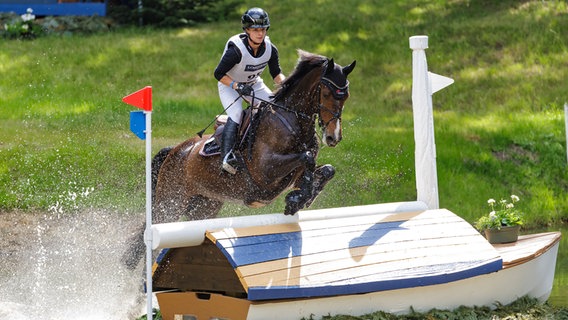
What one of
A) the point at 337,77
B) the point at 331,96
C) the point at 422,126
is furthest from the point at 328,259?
the point at 422,126

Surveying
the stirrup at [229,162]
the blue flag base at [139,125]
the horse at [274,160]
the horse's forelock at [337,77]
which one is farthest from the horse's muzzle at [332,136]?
the blue flag base at [139,125]

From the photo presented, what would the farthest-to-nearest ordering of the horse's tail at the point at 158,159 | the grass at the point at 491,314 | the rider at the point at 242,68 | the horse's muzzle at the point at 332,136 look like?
the horse's tail at the point at 158,159, the rider at the point at 242,68, the horse's muzzle at the point at 332,136, the grass at the point at 491,314

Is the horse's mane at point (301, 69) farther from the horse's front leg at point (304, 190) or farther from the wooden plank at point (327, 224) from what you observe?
the wooden plank at point (327, 224)

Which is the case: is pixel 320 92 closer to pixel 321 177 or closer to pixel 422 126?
pixel 321 177

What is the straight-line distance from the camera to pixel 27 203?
11.6 m

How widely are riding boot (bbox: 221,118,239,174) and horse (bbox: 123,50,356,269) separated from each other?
7cm

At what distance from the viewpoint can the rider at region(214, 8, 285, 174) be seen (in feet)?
24.2

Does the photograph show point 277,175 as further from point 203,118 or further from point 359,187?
point 203,118

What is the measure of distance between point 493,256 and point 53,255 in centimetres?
528

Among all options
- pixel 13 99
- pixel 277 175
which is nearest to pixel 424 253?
pixel 277 175

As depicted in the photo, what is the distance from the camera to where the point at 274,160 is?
283 inches

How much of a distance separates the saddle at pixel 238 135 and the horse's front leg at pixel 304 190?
0.66 metres

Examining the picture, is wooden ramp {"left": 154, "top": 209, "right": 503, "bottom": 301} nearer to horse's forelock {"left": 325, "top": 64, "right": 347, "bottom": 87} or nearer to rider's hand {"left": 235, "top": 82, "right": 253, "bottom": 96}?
horse's forelock {"left": 325, "top": 64, "right": 347, "bottom": 87}

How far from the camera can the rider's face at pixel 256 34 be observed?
7345 mm
